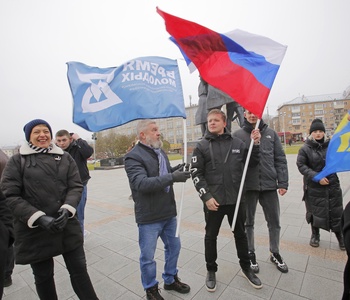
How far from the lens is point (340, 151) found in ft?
8.83

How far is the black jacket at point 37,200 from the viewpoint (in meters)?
2.02

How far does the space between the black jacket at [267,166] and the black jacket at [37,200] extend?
223cm

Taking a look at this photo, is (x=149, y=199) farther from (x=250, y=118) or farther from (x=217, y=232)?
(x=250, y=118)

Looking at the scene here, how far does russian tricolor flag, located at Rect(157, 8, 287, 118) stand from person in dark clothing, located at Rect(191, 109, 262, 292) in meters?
0.38

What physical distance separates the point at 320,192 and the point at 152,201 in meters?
2.77

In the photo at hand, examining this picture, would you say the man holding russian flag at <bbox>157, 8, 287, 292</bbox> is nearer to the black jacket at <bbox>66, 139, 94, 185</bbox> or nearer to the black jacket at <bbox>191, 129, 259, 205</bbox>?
the black jacket at <bbox>191, 129, 259, 205</bbox>

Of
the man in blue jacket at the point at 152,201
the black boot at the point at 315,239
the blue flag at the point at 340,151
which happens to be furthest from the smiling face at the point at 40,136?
the black boot at the point at 315,239

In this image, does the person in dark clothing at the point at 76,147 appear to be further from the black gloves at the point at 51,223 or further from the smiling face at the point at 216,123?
the smiling face at the point at 216,123

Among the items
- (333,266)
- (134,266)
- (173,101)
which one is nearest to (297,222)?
(333,266)

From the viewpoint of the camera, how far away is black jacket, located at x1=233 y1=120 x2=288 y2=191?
3.00 metres

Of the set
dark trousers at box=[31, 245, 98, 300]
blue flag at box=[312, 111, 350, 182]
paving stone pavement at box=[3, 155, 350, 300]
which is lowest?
paving stone pavement at box=[3, 155, 350, 300]

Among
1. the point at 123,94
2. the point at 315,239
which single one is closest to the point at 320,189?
the point at 315,239

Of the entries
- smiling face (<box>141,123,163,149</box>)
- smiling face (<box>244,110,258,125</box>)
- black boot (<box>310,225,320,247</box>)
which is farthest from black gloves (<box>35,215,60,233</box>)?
black boot (<box>310,225,320,247</box>)

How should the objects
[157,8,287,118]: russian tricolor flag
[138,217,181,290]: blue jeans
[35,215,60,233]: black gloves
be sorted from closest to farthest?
[35,215,60,233]: black gloves, [138,217,181,290]: blue jeans, [157,8,287,118]: russian tricolor flag
